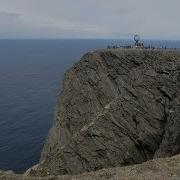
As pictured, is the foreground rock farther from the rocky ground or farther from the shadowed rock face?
the shadowed rock face

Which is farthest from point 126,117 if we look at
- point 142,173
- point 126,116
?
point 142,173

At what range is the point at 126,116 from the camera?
68.8 metres

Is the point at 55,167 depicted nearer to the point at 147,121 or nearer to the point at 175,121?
the point at 147,121

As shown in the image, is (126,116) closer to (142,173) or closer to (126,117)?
(126,117)

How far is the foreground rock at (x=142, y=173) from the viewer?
137 feet

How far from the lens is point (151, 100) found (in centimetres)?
6794

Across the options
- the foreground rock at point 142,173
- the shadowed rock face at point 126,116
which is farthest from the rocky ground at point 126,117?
the foreground rock at point 142,173

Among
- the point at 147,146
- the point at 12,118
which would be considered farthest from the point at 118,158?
the point at 12,118

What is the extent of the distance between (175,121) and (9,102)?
10876cm

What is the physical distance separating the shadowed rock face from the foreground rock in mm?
15977

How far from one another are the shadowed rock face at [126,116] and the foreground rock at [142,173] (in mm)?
15977

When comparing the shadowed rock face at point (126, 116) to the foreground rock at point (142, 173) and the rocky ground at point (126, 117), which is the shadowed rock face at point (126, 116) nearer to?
the rocky ground at point (126, 117)

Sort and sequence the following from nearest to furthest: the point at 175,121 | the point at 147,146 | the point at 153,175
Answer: the point at 153,175, the point at 175,121, the point at 147,146

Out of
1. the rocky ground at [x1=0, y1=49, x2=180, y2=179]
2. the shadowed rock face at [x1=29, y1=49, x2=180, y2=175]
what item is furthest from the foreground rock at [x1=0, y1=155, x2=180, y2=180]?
the shadowed rock face at [x1=29, y1=49, x2=180, y2=175]
